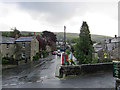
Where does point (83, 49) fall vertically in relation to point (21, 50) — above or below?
above

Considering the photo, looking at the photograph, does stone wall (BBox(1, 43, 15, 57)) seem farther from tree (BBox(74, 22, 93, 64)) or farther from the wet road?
tree (BBox(74, 22, 93, 64))

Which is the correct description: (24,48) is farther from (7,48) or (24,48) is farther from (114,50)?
(114,50)

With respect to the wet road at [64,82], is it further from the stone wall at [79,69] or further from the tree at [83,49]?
the tree at [83,49]

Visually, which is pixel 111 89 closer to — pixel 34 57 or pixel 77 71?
pixel 77 71

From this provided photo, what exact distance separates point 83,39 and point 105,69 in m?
5.30

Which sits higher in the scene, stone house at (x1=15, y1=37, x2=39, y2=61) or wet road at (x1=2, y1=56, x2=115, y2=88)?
stone house at (x1=15, y1=37, x2=39, y2=61)

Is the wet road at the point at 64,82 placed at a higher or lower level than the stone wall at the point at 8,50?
lower

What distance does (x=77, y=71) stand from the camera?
11.9 meters

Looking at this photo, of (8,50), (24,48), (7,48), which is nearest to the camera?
(7,48)

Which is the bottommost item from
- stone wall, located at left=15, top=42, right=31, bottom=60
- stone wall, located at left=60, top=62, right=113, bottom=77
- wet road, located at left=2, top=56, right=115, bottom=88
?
Result: wet road, located at left=2, top=56, right=115, bottom=88

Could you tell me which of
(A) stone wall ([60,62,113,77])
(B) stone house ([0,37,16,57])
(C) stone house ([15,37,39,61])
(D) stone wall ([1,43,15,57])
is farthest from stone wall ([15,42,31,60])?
(A) stone wall ([60,62,113,77])

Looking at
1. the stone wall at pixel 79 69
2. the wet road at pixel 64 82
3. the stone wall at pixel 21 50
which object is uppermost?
the stone wall at pixel 21 50

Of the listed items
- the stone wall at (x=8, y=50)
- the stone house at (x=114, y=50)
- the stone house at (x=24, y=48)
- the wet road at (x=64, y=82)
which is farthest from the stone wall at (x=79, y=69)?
the stone house at (x=114, y=50)

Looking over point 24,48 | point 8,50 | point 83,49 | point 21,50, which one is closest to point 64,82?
point 83,49
